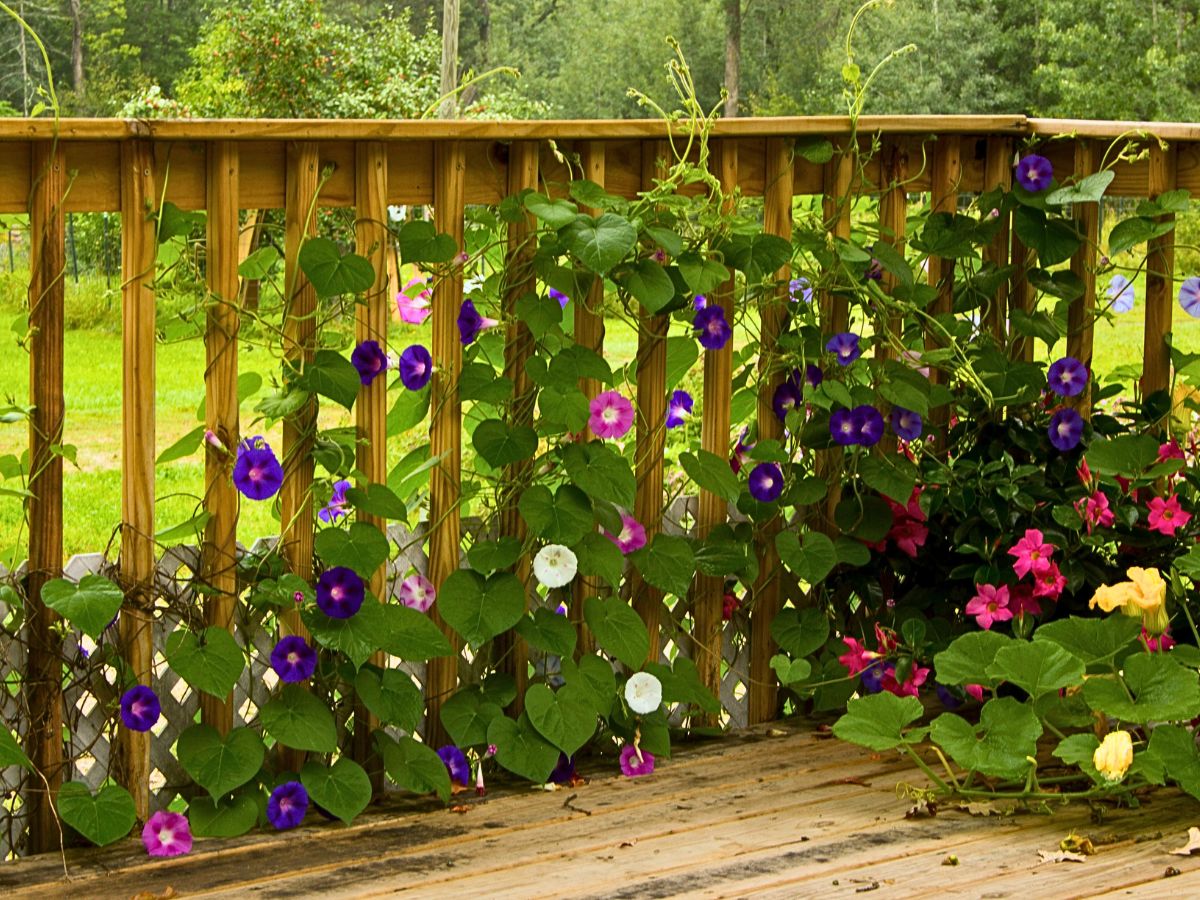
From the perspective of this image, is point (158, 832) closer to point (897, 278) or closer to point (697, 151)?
point (697, 151)

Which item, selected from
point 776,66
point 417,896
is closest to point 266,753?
point 417,896

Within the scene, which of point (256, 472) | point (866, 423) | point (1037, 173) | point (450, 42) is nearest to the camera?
point (256, 472)

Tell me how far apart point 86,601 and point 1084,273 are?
1690 millimetres

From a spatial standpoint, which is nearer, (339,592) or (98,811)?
(98,811)

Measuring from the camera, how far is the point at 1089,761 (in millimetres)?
2086

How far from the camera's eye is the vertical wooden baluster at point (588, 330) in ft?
7.48

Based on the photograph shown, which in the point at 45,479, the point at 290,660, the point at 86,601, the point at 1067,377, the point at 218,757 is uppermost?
the point at 1067,377

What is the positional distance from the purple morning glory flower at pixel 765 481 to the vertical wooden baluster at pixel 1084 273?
→ 1.91 ft

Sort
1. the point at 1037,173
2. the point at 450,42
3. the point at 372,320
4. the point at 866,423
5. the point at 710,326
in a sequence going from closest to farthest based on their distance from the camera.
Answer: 1. the point at 372,320
2. the point at 710,326
3. the point at 866,423
4. the point at 1037,173
5. the point at 450,42

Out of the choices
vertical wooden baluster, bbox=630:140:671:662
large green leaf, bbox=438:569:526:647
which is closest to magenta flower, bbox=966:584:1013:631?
vertical wooden baluster, bbox=630:140:671:662

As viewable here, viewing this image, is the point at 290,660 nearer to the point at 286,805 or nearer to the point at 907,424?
the point at 286,805

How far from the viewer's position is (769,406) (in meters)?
2.53

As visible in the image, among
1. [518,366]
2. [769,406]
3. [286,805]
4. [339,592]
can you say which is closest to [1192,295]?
[769,406]

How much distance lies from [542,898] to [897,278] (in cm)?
123
